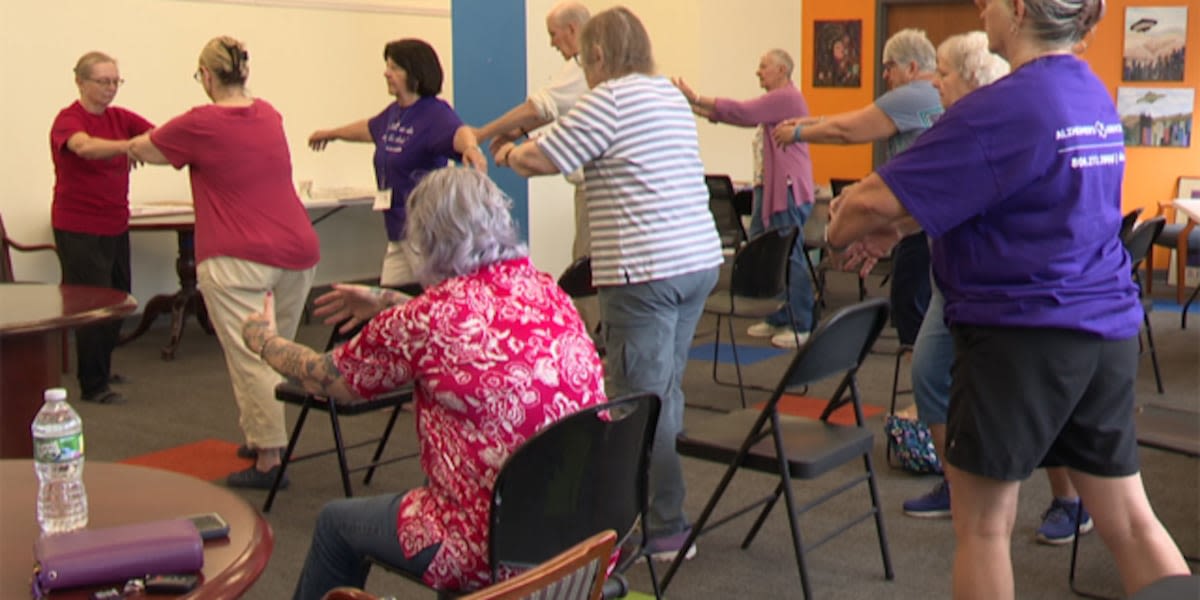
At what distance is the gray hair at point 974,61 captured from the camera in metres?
3.32

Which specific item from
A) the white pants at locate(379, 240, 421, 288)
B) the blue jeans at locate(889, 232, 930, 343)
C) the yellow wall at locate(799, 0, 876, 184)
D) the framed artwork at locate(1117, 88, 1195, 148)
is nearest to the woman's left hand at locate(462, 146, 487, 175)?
the white pants at locate(379, 240, 421, 288)

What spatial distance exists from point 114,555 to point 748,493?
9.62 feet

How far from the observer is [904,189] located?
7.68ft

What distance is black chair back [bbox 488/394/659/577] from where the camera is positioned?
2.29m

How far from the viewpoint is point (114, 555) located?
1.63 meters

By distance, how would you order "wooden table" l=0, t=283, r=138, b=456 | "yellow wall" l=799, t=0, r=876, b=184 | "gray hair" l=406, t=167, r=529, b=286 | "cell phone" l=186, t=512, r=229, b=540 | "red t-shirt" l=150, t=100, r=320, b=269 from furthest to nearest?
1. "yellow wall" l=799, t=0, r=876, b=184
2. "red t-shirt" l=150, t=100, r=320, b=269
3. "wooden table" l=0, t=283, r=138, b=456
4. "gray hair" l=406, t=167, r=529, b=286
5. "cell phone" l=186, t=512, r=229, b=540

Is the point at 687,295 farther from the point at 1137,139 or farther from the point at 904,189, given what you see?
the point at 1137,139

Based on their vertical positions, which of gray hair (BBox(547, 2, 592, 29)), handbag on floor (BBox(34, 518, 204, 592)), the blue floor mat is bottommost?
the blue floor mat

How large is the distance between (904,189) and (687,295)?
4.16 feet

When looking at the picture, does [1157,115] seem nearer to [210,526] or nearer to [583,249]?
[583,249]

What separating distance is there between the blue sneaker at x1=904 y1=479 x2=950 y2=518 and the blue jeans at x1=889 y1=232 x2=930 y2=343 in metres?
0.64

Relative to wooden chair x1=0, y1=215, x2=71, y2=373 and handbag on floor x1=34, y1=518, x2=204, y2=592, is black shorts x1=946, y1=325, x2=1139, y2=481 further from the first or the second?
wooden chair x1=0, y1=215, x2=71, y2=373

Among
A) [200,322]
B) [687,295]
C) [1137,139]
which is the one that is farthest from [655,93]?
[1137,139]

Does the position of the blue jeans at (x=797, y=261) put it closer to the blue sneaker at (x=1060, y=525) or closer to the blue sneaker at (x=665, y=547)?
the blue sneaker at (x=1060, y=525)
